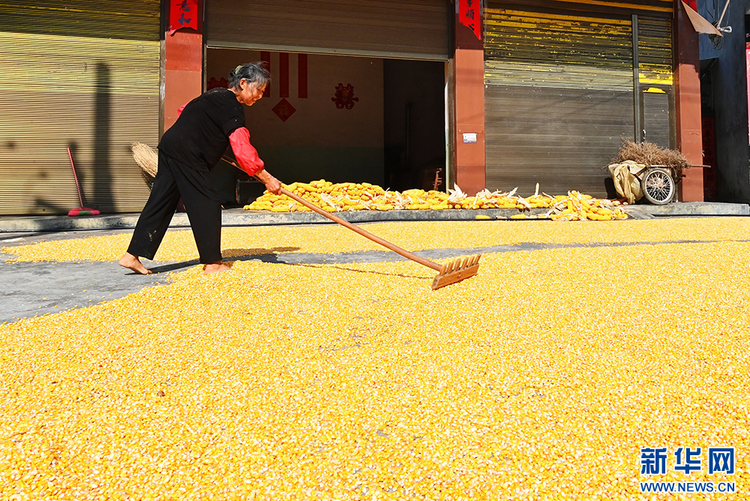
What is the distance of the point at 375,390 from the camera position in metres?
1.33

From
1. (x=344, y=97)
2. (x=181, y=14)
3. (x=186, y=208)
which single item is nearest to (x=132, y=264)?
(x=186, y=208)

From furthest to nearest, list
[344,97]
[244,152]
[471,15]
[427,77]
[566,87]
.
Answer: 1. [344,97]
2. [427,77]
3. [566,87]
4. [471,15]
5. [244,152]

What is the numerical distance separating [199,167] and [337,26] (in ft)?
17.2

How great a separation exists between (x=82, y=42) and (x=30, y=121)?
1.24 m

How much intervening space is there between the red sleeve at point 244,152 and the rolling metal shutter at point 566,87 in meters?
5.69

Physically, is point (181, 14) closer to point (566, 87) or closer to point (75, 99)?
point (75, 99)

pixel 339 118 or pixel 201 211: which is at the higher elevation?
pixel 339 118

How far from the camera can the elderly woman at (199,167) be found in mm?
2820

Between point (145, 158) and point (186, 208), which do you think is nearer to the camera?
point (186, 208)

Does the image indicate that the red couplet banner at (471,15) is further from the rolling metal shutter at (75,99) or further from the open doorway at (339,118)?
the rolling metal shutter at (75,99)

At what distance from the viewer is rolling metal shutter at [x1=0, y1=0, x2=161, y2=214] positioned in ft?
20.8

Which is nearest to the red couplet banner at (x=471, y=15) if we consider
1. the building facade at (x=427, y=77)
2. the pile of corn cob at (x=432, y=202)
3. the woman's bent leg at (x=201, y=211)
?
the building facade at (x=427, y=77)

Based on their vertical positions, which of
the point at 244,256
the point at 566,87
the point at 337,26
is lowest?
the point at 244,256

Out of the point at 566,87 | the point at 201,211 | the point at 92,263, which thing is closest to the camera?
the point at 201,211
